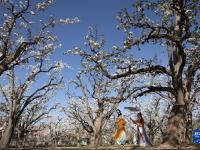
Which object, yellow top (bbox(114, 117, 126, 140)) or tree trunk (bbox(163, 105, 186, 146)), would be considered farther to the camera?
tree trunk (bbox(163, 105, 186, 146))

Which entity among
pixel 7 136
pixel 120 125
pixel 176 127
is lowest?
pixel 176 127

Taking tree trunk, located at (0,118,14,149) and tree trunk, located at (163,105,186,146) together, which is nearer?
tree trunk, located at (163,105,186,146)

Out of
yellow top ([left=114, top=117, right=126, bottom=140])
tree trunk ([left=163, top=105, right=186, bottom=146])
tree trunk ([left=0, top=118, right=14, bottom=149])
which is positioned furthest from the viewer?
tree trunk ([left=0, top=118, right=14, bottom=149])

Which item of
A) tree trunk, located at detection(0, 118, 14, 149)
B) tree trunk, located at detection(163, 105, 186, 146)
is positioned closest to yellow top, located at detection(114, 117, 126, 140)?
tree trunk, located at detection(163, 105, 186, 146)

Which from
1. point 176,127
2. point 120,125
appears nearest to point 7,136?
point 120,125

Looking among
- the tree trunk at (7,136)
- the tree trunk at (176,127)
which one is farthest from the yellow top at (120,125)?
the tree trunk at (7,136)

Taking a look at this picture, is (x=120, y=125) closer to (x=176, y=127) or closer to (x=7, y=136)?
(x=176, y=127)

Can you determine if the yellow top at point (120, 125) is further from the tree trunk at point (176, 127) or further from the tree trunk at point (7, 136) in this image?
the tree trunk at point (7, 136)

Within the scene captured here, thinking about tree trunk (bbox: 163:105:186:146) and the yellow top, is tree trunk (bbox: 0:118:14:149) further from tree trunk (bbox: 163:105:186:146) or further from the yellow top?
tree trunk (bbox: 163:105:186:146)

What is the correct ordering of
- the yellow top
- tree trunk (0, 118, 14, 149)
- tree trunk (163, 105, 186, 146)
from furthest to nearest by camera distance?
tree trunk (0, 118, 14, 149), tree trunk (163, 105, 186, 146), the yellow top

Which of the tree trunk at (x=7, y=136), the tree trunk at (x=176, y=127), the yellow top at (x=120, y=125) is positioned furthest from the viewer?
the tree trunk at (x=7, y=136)

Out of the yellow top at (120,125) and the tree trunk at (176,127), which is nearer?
the yellow top at (120,125)

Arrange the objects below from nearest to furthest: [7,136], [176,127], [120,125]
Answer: [120,125]
[176,127]
[7,136]

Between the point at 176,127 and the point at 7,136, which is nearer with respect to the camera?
the point at 176,127
